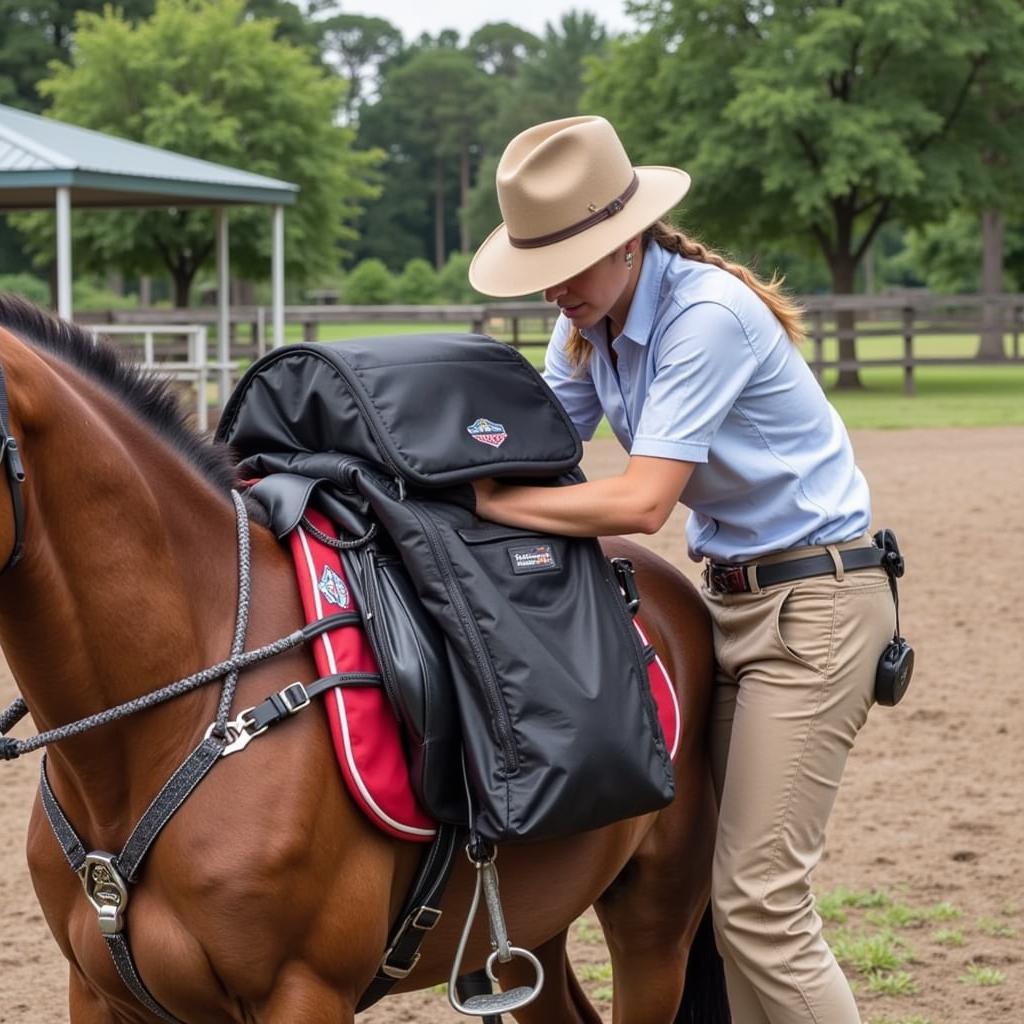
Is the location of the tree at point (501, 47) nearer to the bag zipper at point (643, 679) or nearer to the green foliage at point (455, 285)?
the green foliage at point (455, 285)

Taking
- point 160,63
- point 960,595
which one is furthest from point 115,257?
point 960,595

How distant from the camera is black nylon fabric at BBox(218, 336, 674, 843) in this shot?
8.00 feet

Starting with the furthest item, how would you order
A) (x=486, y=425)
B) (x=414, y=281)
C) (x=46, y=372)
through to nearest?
(x=414, y=281) → (x=486, y=425) → (x=46, y=372)

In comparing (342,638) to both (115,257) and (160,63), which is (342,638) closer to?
(115,257)

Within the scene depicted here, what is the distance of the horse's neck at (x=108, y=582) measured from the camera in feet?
7.02

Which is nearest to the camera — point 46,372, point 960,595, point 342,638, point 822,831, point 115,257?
point 46,372

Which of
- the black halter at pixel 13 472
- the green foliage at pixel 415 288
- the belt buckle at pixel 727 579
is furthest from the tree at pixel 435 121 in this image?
the black halter at pixel 13 472

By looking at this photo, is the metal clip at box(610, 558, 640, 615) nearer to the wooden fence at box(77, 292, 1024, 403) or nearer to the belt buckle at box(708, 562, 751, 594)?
the belt buckle at box(708, 562, 751, 594)

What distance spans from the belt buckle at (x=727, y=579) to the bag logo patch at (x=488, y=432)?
0.62m

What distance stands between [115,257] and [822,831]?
29024mm

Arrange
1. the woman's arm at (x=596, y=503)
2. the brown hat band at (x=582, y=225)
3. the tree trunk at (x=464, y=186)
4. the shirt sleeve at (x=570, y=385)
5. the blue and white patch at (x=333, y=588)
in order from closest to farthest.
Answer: the blue and white patch at (x=333, y=588), the woman's arm at (x=596, y=503), the brown hat band at (x=582, y=225), the shirt sleeve at (x=570, y=385), the tree trunk at (x=464, y=186)

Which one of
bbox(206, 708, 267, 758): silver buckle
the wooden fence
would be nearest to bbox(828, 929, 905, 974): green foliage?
bbox(206, 708, 267, 758): silver buckle

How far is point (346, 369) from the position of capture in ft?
8.53

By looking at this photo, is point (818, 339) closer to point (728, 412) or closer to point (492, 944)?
point (728, 412)
